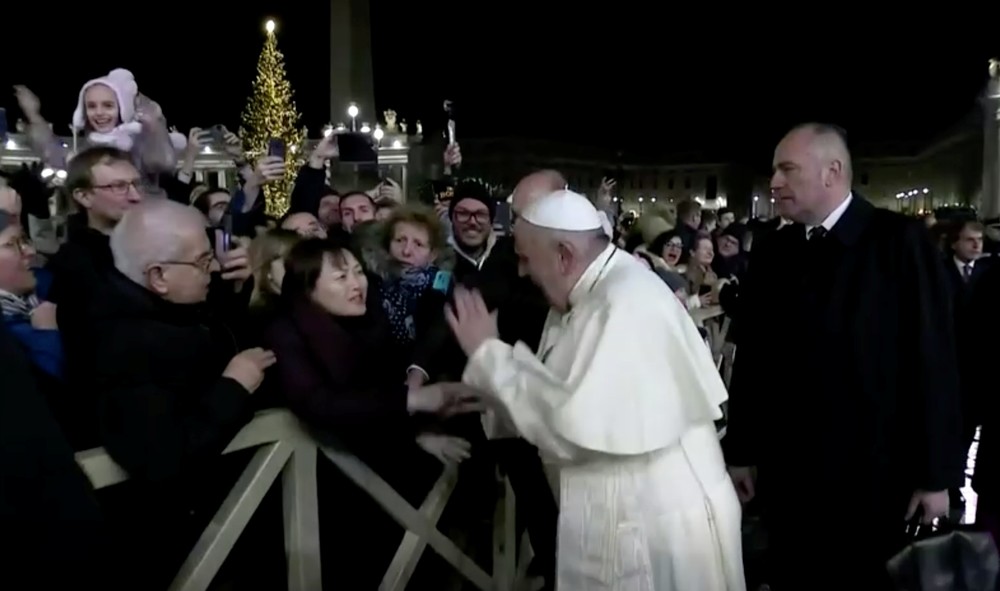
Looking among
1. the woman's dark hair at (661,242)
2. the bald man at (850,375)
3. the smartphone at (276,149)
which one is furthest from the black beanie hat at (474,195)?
the woman's dark hair at (661,242)

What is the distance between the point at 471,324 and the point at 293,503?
39.2 inches

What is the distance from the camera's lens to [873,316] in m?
3.95

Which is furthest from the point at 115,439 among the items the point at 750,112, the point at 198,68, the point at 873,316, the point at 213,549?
the point at 750,112

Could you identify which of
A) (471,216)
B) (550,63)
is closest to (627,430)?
(471,216)

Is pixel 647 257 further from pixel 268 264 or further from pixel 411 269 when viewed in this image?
pixel 268 264

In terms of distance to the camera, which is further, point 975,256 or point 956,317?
point 975,256

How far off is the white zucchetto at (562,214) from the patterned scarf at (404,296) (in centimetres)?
165

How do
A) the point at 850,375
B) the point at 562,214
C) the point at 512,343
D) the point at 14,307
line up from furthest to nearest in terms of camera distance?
the point at 512,343 < the point at 850,375 < the point at 14,307 < the point at 562,214

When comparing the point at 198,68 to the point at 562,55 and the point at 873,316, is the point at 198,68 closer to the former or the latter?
the point at 562,55

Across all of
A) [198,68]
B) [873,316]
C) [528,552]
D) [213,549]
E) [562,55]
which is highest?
[562,55]

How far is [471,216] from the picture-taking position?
5133mm

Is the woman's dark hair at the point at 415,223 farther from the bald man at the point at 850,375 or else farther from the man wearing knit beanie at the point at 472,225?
the bald man at the point at 850,375

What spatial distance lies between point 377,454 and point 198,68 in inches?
1154

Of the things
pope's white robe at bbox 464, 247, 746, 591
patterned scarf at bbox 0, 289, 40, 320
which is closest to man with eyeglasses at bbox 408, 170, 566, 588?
pope's white robe at bbox 464, 247, 746, 591
